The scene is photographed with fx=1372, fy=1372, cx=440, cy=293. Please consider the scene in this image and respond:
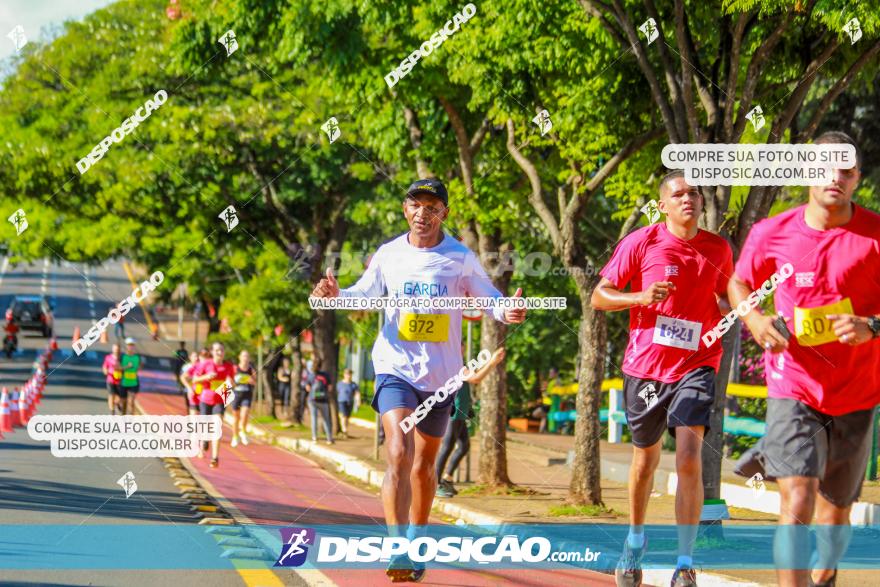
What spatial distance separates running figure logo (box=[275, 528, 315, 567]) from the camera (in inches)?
333

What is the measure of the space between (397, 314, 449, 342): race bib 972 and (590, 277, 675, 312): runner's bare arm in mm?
871

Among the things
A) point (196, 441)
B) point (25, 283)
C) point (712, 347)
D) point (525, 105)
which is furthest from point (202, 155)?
point (25, 283)

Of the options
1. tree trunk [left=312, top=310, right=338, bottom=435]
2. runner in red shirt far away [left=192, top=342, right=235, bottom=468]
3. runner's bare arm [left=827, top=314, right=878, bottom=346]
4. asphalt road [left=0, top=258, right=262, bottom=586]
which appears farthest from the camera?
tree trunk [left=312, top=310, right=338, bottom=435]

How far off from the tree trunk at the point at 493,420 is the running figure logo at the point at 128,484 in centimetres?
484

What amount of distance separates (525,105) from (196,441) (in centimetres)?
829

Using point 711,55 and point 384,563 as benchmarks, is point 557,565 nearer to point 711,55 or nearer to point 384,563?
point 384,563

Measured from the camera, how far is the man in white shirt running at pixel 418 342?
762 centimetres

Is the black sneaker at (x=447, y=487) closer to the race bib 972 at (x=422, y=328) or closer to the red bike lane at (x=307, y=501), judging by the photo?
the red bike lane at (x=307, y=501)

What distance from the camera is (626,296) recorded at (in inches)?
295

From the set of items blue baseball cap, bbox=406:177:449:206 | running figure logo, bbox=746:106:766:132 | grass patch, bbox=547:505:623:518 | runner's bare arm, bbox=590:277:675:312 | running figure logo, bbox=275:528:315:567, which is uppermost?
running figure logo, bbox=746:106:766:132

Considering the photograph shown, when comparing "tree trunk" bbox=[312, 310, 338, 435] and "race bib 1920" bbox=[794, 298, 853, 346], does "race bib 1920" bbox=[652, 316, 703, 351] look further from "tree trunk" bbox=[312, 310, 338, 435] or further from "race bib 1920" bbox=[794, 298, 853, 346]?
"tree trunk" bbox=[312, 310, 338, 435]

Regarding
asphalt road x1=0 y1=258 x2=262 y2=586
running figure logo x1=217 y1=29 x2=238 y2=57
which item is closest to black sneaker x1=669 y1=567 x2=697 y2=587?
asphalt road x1=0 y1=258 x2=262 y2=586

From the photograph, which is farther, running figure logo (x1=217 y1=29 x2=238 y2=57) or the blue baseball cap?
running figure logo (x1=217 y1=29 x2=238 y2=57)

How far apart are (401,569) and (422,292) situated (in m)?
1.56
